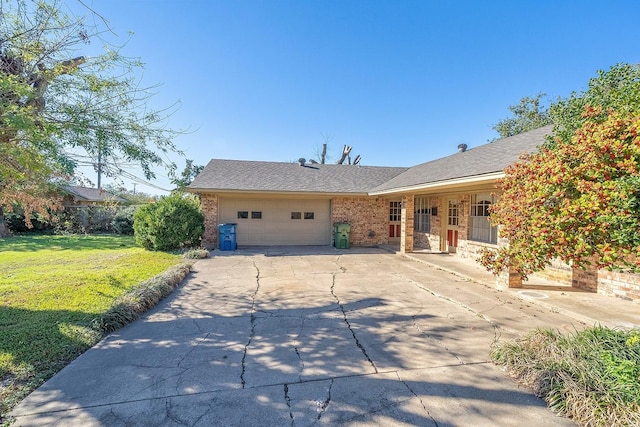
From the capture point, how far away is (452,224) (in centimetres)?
1077

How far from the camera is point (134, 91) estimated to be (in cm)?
452

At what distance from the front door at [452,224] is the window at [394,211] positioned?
3054 mm

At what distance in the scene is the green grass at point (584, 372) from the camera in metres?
2.26

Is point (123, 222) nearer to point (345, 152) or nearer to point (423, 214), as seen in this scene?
point (423, 214)

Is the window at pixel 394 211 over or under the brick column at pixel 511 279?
over

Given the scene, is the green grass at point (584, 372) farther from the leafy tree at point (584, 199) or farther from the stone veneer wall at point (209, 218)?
Answer: the stone veneer wall at point (209, 218)

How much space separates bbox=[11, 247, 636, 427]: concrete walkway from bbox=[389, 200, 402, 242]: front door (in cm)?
778

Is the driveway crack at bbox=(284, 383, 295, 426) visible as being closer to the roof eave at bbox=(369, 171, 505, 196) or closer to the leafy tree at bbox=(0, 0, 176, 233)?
the leafy tree at bbox=(0, 0, 176, 233)

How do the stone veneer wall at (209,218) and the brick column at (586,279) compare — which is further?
the stone veneer wall at (209,218)

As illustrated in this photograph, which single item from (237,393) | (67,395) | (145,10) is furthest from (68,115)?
(237,393)

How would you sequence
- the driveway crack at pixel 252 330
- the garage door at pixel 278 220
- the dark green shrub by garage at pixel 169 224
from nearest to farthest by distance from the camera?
1. the driveway crack at pixel 252 330
2. the dark green shrub by garage at pixel 169 224
3. the garage door at pixel 278 220

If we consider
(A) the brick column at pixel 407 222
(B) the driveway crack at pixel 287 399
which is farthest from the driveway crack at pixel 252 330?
(A) the brick column at pixel 407 222

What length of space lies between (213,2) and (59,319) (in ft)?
23.0

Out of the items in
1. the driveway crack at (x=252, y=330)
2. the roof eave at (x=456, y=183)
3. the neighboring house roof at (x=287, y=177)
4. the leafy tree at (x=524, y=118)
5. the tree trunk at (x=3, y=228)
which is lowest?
the driveway crack at (x=252, y=330)
